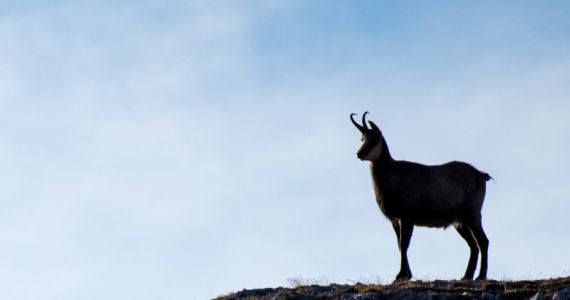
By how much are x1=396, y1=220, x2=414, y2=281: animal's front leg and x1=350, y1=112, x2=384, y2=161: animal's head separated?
1.53m

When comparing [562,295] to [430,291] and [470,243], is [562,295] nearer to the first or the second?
[430,291]

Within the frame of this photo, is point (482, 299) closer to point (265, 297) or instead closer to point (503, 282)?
point (503, 282)

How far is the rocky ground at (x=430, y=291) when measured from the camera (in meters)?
19.4

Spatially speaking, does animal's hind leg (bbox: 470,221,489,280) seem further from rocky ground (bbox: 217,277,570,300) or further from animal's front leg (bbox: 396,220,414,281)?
rocky ground (bbox: 217,277,570,300)

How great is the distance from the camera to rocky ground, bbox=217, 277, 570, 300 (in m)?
19.4

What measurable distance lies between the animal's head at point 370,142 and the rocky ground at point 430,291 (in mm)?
4743

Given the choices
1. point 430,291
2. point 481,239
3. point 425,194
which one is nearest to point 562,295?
point 430,291

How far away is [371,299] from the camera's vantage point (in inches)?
766

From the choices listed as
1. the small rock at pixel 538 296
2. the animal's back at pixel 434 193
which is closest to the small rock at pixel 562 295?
the small rock at pixel 538 296

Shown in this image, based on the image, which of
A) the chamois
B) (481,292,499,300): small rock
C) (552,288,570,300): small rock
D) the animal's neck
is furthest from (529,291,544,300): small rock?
the animal's neck

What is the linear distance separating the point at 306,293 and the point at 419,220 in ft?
17.9

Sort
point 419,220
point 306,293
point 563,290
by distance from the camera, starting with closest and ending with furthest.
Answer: point 563,290, point 306,293, point 419,220

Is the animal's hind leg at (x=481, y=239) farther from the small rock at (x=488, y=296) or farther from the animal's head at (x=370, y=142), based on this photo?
the small rock at (x=488, y=296)

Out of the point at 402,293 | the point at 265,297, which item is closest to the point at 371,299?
the point at 402,293
